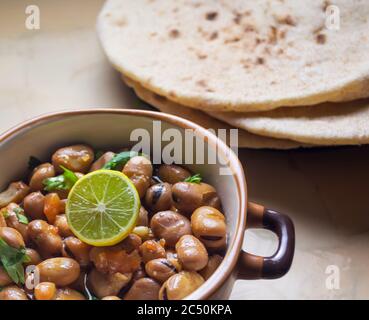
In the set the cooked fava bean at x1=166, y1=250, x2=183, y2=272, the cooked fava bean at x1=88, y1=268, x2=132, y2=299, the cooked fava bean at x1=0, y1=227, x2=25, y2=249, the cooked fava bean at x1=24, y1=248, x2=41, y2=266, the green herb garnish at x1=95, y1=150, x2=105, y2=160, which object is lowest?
the cooked fava bean at x1=88, y1=268, x2=132, y2=299

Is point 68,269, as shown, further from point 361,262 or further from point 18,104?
point 18,104

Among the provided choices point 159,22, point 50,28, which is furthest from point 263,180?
point 50,28

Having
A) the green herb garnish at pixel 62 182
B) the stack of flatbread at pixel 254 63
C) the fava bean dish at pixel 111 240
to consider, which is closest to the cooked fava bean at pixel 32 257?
the fava bean dish at pixel 111 240

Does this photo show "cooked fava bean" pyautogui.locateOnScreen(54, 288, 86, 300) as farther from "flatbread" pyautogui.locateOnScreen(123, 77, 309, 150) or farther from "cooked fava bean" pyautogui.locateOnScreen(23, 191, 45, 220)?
"flatbread" pyautogui.locateOnScreen(123, 77, 309, 150)

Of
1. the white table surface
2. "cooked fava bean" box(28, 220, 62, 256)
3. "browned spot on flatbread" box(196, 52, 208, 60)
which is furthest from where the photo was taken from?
"browned spot on flatbread" box(196, 52, 208, 60)

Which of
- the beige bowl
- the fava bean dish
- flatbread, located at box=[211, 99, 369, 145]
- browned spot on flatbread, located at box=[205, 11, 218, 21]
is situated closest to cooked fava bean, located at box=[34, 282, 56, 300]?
the fava bean dish

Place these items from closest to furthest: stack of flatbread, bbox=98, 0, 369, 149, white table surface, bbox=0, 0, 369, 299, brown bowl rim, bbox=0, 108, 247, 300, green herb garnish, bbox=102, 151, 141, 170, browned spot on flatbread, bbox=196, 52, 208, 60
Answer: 1. brown bowl rim, bbox=0, 108, 247, 300
2. green herb garnish, bbox=102, 151, 141, 170
3. white table surface, bbox=0, 0, 369, 299
4. stack of flatbread, bbox=98, 0, 369, 149
5. browned spot on flatbread, bbox=196, 52, 208, 60

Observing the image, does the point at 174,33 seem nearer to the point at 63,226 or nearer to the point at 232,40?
the point at 232,40
